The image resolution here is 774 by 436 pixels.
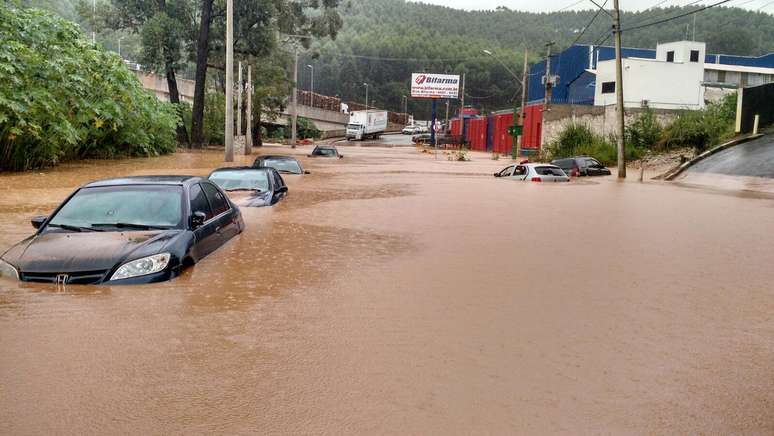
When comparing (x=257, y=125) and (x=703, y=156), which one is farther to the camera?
(x=257, y=125)

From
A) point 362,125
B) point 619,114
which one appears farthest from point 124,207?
point 362,125

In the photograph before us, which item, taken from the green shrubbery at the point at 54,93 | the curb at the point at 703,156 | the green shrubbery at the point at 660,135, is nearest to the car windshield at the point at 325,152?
the green shrubbery at the point at 54,93

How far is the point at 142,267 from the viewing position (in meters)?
7.22

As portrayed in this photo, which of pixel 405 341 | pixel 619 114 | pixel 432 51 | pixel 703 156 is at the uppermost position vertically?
pixel 432 51

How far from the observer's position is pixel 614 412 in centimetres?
451

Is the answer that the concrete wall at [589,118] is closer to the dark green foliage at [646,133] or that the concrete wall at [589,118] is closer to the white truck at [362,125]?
the dark green foliage at [646,133]

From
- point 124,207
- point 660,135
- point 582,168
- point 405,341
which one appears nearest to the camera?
point 405,341

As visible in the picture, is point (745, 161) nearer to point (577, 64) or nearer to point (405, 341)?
point (405, 341)

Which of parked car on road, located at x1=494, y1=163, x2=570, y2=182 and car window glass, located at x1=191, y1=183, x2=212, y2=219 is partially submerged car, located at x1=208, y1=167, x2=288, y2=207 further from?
parked car on road, located at x1=494, y1=163, x2=570, y2=182

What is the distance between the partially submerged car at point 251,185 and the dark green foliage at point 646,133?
2872 cm

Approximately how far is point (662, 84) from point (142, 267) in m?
57.0

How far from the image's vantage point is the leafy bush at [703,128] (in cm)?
3572

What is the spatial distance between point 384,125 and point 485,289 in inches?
3525

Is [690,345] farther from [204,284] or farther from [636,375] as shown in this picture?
[204,284]
